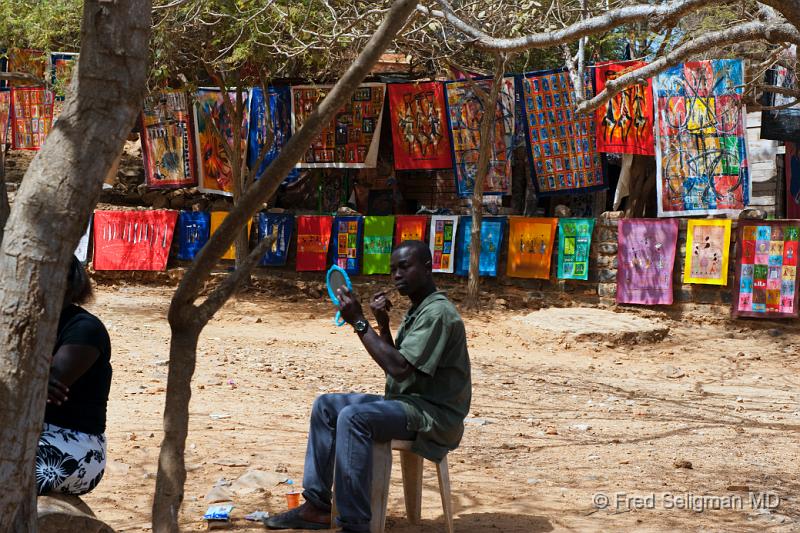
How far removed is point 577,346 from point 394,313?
9.83 ft

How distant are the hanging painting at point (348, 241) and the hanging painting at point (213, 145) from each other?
2.03 metres

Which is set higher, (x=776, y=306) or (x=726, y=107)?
(x=726, y=107)

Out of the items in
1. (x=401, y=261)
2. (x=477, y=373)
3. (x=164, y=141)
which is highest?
(x=164, y=141)

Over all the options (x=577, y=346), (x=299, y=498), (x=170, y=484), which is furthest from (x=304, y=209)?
(x=170, y=484)

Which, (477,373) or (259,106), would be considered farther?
(259,106)

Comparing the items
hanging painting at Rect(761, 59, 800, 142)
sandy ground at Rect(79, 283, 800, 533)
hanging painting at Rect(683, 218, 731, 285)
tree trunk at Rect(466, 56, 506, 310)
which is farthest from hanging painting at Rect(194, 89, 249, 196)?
hanging painting at Rect(761, 59, 800, 142)

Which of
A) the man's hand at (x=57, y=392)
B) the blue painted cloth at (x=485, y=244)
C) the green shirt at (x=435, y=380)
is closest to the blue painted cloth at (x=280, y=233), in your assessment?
the blue painted cloth at (x=485, y=244)

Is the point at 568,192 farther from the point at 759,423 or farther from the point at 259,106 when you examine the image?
the point at 759,423

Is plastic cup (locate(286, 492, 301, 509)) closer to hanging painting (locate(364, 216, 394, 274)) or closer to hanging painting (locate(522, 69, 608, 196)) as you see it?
hanging painting (locate(522, 69, 608, 196))

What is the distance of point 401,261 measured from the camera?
12.3 feet

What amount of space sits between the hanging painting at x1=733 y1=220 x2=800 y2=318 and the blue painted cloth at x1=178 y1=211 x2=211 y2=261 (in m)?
7.78

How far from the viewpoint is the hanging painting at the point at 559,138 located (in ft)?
38.3

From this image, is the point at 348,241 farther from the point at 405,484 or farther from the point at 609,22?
the point at 405,484

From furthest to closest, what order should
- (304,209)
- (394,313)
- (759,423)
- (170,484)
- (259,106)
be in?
(304,209), (259,106), (394,313), (759,423), (170,484)
